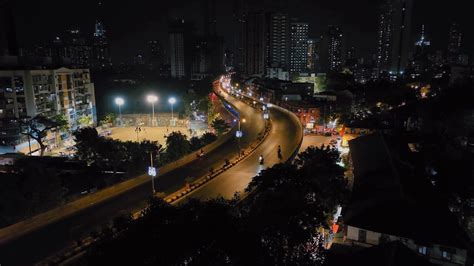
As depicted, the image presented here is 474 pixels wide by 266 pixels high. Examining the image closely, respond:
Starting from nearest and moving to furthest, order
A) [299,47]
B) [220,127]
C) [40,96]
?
1. [40,96]
2. [220,127]
3. [299,47]

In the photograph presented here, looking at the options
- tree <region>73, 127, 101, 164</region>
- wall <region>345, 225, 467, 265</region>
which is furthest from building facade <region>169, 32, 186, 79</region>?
wall <region>345, 225, 467, 265</region>

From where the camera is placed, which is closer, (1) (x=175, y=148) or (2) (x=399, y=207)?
(2) (x=399, y=207)

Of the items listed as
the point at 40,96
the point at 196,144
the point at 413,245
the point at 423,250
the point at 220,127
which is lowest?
the point at 220,127

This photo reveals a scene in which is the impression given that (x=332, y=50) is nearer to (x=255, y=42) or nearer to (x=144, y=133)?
(x=255, y=42)

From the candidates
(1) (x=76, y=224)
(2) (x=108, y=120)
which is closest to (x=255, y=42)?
(2) (x=108, y=120)

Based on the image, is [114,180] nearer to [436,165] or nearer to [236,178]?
[236,178]

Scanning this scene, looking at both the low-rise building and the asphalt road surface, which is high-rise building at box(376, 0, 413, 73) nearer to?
the asphalt road surface
